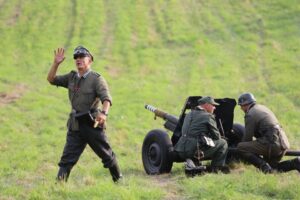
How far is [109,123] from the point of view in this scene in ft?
63.0

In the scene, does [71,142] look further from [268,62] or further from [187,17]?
[187,17]

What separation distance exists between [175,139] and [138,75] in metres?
16.4

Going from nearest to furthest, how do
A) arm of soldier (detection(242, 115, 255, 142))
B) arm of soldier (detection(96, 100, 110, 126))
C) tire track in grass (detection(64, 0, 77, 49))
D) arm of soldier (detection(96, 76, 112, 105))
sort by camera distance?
arm of soldier (detection(96, 100, 110, 126)) → arm of soldier (detection(96, 76, 112, 105)) → arm of soldier (detection(242, 115, 255, 142)) → tire track in grass (detection(64, 0, 77, 49))

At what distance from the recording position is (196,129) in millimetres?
9898

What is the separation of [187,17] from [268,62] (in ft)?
36.6

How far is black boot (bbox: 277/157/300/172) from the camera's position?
9844 mm

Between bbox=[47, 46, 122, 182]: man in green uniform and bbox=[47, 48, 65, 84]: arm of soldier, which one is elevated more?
bbox=[47, 48, 65, 84]: arm of soldier

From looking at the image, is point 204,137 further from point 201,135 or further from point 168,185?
point 168,185

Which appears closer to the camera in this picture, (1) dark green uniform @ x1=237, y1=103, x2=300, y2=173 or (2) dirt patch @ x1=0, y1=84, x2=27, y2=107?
(1) dark green uniform @ x1=237, y1=103, x2=300, y2=173

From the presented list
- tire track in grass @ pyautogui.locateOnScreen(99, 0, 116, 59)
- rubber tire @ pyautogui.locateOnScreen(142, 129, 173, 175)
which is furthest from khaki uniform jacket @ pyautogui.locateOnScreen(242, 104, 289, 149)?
tire track in grass @ pyautogui.locateOnScreen(99, 0, 116, 59)

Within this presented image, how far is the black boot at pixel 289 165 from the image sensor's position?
9.84 meters

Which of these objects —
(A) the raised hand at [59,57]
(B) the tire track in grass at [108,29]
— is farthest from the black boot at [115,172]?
(B) the tire track in grass at [108,29]

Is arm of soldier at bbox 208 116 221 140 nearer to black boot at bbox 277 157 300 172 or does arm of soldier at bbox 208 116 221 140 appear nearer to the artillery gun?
the artillery gun

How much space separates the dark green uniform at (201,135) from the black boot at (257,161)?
1.87 ft
